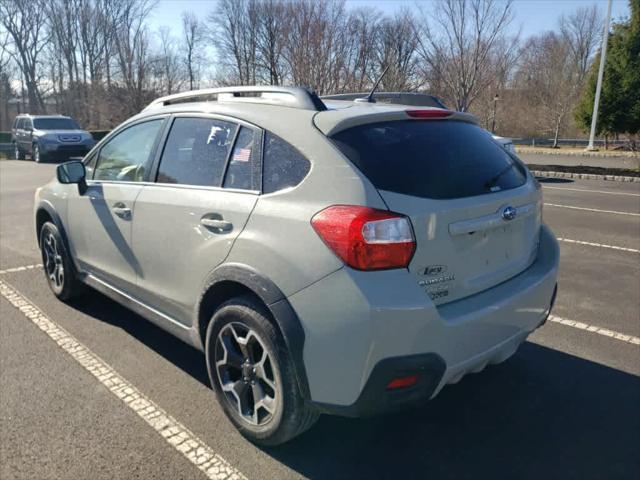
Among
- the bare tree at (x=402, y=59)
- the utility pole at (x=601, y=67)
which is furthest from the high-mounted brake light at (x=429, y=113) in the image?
the utility pole at (x=601, y=67)

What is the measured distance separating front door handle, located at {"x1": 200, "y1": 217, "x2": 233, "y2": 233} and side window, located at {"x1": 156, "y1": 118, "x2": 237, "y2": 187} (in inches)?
8.5

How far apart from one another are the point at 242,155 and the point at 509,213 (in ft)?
4.58

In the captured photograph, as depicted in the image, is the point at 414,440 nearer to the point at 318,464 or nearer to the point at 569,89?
the point at 318,464

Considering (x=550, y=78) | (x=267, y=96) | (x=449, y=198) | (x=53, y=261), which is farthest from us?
(x=550, y=78)

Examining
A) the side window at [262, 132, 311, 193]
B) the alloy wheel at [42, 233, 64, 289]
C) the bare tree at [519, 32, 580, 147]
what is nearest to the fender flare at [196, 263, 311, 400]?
the side window at [262, 132, 311, 193]

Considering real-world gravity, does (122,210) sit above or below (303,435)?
above

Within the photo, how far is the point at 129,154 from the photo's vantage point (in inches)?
147

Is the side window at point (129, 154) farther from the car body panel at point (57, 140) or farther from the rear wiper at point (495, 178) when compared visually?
the car body panel at point (57, 140)

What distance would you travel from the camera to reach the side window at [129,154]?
3520 millimetres

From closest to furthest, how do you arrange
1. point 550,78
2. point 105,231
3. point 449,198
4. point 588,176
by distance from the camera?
point 449,198 < point 105,231 < point 588,176 < point 550,78

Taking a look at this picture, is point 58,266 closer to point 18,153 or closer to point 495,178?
point 495,178

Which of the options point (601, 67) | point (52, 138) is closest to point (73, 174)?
point (52, 138)

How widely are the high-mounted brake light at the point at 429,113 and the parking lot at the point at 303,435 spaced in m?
1.63

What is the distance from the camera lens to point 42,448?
265 centimetres
